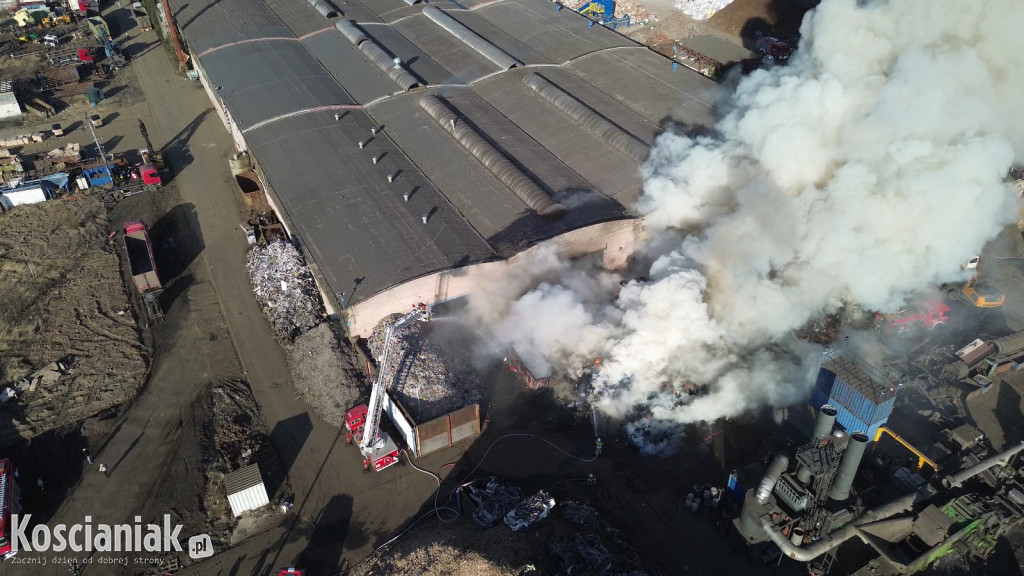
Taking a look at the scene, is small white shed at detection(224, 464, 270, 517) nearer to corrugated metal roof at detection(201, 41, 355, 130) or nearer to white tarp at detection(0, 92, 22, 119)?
corrugated metal roof at detection(201, 41, 355, 130)

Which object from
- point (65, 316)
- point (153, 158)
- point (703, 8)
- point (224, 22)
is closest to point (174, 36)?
point (224, 22)

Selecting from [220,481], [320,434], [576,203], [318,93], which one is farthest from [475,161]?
[220,481]

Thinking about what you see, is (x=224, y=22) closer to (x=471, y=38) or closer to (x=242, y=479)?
(x=471, y=38)

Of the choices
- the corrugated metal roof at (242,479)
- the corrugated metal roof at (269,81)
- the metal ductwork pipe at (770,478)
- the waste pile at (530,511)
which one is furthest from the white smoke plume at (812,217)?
the corrugated metal roof at (269,81)

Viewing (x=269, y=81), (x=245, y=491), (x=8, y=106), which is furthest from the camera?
(x=8, y=106)

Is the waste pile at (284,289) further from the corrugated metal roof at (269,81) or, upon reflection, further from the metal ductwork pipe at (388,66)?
the metal ductwork pipe at (388,66)
